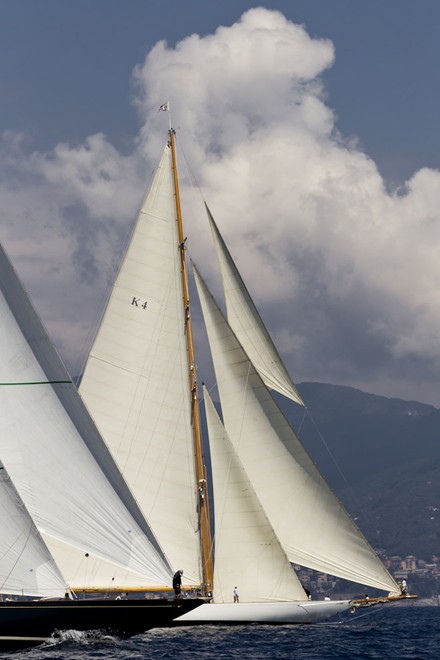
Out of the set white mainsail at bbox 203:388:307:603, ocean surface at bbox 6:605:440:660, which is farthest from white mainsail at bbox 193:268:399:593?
ocean surface at bbox 6:605:440:660

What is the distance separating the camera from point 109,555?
38.6 m

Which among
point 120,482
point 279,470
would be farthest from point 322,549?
point 120,482

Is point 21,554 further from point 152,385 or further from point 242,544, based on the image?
point 152,385

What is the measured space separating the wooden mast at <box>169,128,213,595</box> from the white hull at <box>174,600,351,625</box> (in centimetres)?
117

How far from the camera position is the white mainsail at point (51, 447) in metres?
37.6

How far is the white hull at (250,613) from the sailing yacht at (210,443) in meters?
0.06

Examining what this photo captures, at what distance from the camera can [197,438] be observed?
5122cm

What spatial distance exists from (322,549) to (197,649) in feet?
35.3

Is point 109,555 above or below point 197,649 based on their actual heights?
above

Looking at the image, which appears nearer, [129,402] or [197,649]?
[197,649]

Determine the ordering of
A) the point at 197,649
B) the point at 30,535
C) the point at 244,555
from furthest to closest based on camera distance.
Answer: the point at 244,555 < the point at 197,649 < the point at 30,535

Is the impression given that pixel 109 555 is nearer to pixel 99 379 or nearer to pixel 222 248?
pixel 99 379

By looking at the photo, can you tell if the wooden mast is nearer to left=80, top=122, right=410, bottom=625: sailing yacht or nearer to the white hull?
left=80, top=122, right=410, bottom=625: sailing yacht

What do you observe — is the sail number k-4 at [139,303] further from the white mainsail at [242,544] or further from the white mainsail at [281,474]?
the white mainsail at [242,544]
